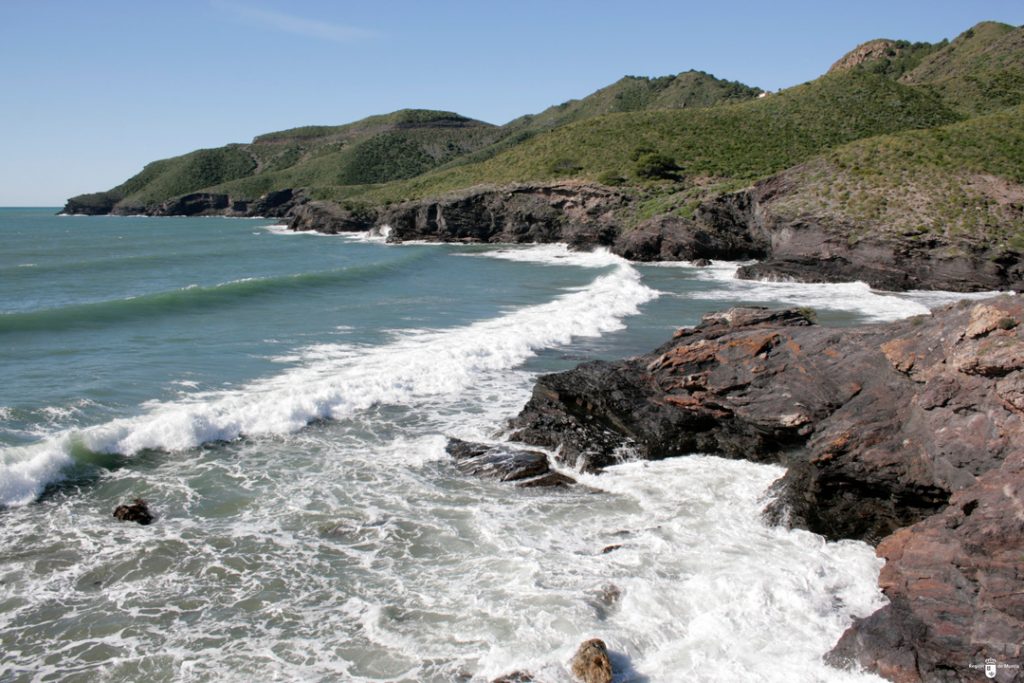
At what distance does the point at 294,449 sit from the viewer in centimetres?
1281

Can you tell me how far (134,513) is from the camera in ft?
32.3

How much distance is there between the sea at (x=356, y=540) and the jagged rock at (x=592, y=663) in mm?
158

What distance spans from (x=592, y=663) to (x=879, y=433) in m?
5.37

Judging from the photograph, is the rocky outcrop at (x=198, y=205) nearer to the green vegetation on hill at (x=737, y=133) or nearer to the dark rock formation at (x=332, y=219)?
the dark rock formation at (x=332, y=219)

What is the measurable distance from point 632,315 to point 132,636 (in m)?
20.5

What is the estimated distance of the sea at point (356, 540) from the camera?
7.09 m

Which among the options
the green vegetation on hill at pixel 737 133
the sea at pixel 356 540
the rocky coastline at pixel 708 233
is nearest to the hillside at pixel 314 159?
the rocky coastline at pixel 708 233

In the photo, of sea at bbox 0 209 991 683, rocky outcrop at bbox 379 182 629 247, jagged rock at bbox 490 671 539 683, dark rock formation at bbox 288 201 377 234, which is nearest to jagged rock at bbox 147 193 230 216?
dark rock formation at bbox 288 201 377 234

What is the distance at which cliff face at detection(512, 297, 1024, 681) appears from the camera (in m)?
6.66

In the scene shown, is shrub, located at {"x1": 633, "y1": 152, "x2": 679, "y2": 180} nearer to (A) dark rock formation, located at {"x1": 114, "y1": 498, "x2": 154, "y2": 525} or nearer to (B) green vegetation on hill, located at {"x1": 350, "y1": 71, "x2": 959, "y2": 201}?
(B) green vegetation on hill, located at {"x1": 350, "y1": 71, "x2": 959, "y2": 201}

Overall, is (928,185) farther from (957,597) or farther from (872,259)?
(957,597)

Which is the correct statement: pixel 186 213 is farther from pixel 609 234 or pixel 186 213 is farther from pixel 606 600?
pixel 606 600

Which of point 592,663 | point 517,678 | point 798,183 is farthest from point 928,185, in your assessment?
point 517,678

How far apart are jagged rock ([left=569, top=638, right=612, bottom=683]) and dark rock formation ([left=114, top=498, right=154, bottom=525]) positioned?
20.9ft
